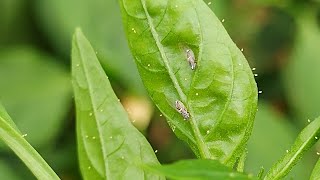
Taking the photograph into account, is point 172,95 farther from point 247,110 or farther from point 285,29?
point 285,29

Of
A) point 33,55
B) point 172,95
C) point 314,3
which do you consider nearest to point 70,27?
point 33,55

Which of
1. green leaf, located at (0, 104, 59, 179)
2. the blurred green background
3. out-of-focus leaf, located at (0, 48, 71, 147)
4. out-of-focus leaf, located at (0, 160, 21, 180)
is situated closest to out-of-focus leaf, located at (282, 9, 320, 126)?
the blurred green background

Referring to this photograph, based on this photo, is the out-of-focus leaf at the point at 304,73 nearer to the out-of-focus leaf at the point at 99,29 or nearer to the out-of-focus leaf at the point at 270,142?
the out-of-focus leaf at the point at 270,142

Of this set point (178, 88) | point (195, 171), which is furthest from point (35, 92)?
point (195, 171)

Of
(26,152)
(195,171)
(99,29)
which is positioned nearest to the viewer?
(195,171)

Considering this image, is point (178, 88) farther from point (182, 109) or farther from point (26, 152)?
point (26, 152)

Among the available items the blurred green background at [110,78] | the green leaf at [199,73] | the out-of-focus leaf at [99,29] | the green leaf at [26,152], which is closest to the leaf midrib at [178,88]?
the green leaf at [199,73]
